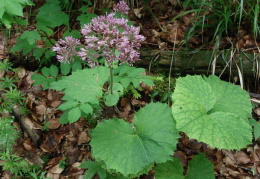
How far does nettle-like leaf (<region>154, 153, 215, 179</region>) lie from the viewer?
79.2 inches

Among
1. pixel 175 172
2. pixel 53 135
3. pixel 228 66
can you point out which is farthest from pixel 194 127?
pixel 53 135

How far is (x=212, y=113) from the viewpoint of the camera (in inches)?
69.2

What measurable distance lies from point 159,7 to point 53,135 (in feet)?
8.54

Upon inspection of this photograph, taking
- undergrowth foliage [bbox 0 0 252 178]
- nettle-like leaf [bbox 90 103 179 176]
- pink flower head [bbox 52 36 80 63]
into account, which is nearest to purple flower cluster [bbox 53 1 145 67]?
undergrowth foliage [bbox 0 0 252 178]

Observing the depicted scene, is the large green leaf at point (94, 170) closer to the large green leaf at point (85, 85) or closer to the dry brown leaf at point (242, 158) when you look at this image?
the large green leaf at point (85, 85)

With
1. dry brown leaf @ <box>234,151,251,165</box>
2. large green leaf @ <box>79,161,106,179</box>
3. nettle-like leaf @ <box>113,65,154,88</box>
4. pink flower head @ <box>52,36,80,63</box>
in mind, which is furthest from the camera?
dry brown leaf @ <box>234,151,251,165</box>

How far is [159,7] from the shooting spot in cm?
336

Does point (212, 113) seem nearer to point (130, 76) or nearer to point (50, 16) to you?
point (130, 76)

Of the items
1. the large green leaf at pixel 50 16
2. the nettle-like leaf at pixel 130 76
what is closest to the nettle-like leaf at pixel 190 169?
the nettle-like leaf at pixel 130 76

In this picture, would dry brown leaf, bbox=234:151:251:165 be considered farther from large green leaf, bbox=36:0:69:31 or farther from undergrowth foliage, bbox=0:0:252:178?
large green leaf, bbox=36:0:69:31

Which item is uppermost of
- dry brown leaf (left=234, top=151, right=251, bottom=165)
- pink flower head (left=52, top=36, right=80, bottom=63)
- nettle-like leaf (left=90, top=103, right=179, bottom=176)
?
pink flower head (left=52, top=36, right=80, bottom=63)

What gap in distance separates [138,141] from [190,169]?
774mm

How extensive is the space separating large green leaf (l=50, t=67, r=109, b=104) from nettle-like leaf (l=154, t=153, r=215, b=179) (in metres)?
0.99

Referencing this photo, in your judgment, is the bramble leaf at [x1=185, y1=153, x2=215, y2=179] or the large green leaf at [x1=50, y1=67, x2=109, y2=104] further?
the bramble leaf at [x1=185, y1=153, x2=215, y2=179]
